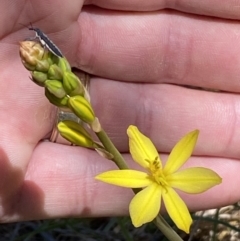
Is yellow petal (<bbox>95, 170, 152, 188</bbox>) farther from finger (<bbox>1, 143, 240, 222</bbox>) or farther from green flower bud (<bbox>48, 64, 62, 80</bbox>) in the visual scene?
finger (<bbox>1, 143, 240, 222</bbox>)

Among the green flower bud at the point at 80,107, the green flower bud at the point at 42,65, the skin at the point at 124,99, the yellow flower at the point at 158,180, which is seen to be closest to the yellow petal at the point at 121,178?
the yellow flower at the point at 158,180

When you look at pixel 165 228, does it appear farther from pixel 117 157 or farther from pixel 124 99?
pixel 124 99

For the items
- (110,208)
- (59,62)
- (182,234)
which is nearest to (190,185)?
(59,62)

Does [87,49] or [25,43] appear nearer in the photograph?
[25,43]

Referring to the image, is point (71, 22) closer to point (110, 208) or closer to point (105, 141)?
point (110, 208)

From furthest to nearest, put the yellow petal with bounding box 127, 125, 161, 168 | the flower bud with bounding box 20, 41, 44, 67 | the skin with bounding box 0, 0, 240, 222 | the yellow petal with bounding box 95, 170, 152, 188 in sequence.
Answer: the skin with bounding box 0, 0, 240, 222
the yellow petal with bounding box 127, 125, 161, 168
the yellow petal with bounding box 95, 170, 152, 188
the flower bud with bounding box 20, 41, 44, 67

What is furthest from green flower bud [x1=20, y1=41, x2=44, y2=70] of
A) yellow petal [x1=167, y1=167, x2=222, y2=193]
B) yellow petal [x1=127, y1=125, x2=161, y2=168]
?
yellow petal [x1=167, y1=167, x2=222, y2=193]
